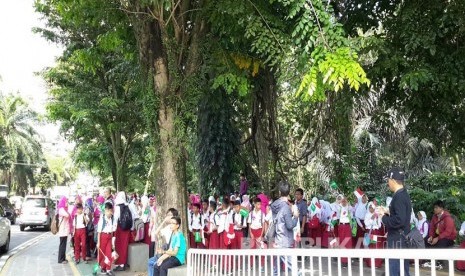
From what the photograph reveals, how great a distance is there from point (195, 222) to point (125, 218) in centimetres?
176

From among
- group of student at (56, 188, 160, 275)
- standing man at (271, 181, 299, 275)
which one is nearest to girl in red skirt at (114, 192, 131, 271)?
group of student at (56, 188, 160, 275)

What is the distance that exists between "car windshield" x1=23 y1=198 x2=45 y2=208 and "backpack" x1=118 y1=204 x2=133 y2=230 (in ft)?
50.6

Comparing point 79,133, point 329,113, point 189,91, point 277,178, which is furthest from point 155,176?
point 79,133

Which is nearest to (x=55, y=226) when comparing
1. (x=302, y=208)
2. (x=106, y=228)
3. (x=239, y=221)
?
(x=106, y=228)

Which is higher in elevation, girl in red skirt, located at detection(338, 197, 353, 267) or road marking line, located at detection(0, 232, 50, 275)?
girl in red skirt, located at detection(338, 197, 353, 267)

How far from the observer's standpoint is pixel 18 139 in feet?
152

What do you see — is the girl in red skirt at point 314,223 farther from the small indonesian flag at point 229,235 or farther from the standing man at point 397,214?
the standing man at point 397,214

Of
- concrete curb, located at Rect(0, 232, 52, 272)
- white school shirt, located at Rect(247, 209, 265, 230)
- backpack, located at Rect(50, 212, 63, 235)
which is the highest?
white school shirt, located at Rect(247, 209, 265, 230)

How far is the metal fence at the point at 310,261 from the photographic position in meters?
2.96

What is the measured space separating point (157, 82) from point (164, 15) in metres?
1.35

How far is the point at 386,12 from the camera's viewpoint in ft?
35.5

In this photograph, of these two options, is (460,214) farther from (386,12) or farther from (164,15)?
(164,15)

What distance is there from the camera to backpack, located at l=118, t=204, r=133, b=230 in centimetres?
1115

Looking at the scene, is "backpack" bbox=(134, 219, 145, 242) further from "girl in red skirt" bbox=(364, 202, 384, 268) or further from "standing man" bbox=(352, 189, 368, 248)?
"girl in red skirt" bbox=(364, 202, 384, 268)
